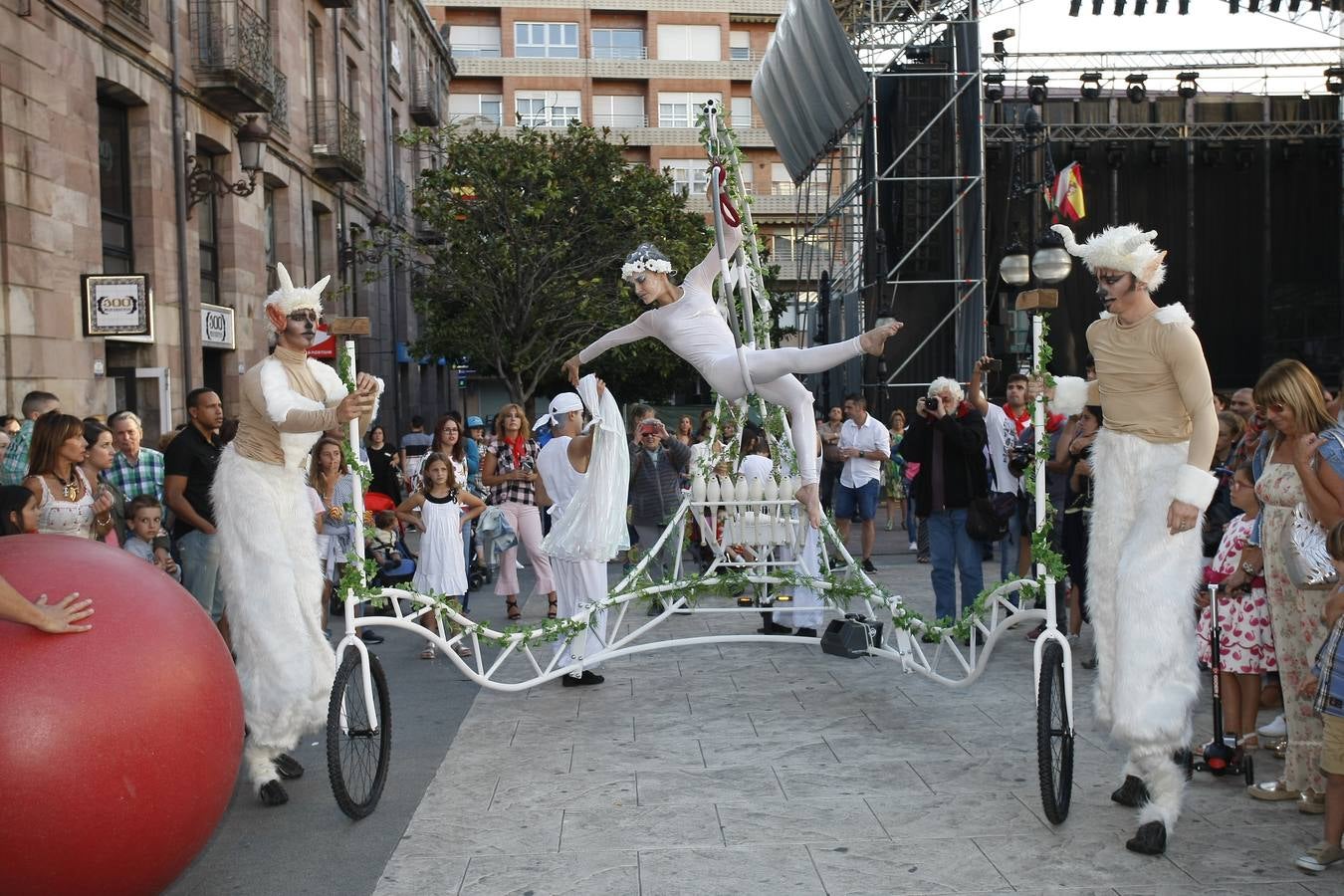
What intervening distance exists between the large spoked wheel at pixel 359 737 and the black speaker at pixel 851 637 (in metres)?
2.38

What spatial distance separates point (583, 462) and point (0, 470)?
12.2 ft

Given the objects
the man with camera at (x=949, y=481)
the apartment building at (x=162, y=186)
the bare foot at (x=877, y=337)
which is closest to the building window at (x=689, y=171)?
the apartment building at (x=162, y=186)

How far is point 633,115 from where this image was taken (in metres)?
55.8

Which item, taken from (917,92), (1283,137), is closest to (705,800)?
(917,92)

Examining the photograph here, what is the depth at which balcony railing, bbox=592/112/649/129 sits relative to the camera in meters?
55.4

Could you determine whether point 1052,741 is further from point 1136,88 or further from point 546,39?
point 546,39

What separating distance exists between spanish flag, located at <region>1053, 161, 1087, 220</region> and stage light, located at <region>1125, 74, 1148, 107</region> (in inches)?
251

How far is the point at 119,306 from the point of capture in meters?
13.7

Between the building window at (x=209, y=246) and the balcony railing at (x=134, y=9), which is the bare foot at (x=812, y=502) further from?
the building window at (x=209, y=246)

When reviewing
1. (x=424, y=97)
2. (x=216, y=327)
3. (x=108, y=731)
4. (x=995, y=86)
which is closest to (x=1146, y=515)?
(x=108, y=731)

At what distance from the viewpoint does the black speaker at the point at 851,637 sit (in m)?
6.95

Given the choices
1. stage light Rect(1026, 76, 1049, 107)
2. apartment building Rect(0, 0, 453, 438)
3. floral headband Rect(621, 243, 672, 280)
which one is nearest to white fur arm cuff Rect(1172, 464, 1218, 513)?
floral headband Rect(621, 243, 672, 280)

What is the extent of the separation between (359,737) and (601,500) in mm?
2817

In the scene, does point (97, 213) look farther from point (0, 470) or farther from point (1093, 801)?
point (1093, 801)
